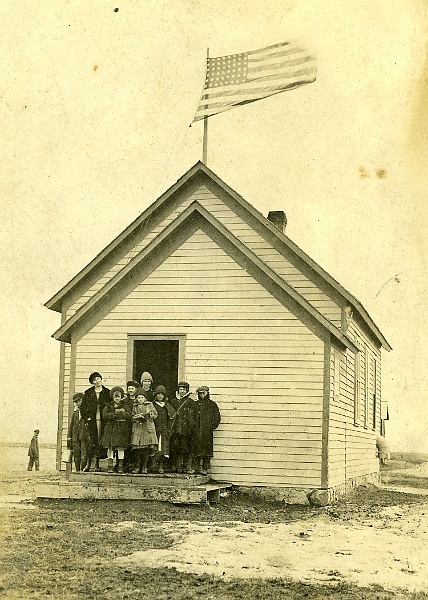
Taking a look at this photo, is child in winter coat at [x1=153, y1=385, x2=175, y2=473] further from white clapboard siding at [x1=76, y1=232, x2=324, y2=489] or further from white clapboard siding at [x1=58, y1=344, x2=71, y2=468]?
white clapboard siding at [x1=58, y1=344, x2=71, y2=468]

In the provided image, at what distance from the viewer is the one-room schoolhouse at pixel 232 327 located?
13.0 m

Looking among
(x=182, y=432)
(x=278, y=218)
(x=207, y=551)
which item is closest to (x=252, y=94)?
(x=278, y=218)

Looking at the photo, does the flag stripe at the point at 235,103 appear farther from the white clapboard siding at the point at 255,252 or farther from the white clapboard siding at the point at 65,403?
the white clapboard siding at the point at 65,403

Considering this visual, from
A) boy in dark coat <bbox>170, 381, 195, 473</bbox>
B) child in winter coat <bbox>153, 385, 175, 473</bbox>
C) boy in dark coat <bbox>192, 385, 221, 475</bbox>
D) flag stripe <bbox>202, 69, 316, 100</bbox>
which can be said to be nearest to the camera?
child in winter coat <bbox>153, 385, 175, 473</bbox>

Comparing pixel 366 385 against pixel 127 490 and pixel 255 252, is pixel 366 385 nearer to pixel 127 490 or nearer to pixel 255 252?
pixel 255 252

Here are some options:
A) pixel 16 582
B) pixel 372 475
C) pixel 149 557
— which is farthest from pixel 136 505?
pixel 372 475

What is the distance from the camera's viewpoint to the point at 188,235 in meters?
13.9

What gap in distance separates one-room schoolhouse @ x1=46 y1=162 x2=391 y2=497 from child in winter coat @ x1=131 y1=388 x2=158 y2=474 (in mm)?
1237

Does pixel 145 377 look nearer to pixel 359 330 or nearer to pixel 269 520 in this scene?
pixel 269 520

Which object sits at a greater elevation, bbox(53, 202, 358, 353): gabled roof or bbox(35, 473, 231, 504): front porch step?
bbox(53, 202, 358, 353): gabled roof

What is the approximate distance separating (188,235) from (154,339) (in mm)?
2034

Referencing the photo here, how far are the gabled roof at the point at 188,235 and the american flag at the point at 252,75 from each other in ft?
10.4

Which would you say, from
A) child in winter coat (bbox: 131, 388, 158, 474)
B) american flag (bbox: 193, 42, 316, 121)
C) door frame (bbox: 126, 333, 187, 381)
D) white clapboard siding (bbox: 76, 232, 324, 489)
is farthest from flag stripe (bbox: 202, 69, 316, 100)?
child in winter coat (bbox: 131, 388, 158, 474)

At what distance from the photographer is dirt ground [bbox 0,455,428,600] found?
22.1 feet
